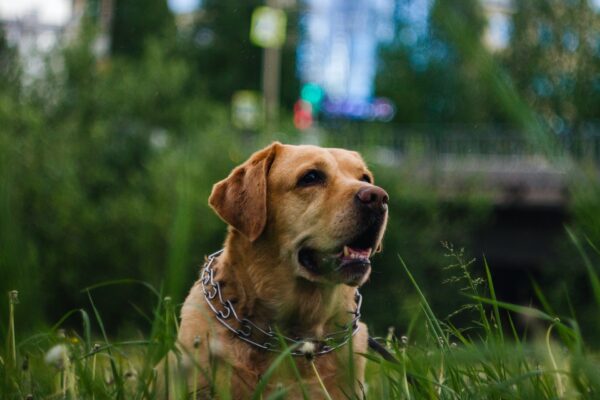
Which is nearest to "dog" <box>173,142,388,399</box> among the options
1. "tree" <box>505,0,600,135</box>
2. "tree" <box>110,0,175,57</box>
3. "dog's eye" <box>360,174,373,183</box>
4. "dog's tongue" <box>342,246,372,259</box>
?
"dog's tongue" <box>342,246,372,259</box>

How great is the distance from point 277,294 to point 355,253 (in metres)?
0.42

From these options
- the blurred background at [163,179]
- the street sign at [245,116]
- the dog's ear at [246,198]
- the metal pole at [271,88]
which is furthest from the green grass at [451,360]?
the street sign at [245,116]

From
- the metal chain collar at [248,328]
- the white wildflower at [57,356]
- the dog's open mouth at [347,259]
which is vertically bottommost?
the metal chain collar at [248,328]

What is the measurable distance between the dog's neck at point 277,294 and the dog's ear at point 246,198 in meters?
0.09

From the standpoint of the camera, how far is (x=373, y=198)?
12.7 feet

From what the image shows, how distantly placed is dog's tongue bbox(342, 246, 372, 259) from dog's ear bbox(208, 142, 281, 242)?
420 millimetres

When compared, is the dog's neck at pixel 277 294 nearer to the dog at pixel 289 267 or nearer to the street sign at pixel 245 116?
the dog at pixel 289 267

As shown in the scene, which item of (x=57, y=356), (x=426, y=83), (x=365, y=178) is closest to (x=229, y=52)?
(x=426, y=83)

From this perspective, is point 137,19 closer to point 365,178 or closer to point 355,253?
point 365,178

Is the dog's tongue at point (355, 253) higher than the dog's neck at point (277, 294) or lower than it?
higher

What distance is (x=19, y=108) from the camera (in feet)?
68.6

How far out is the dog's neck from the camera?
3803 millimetres

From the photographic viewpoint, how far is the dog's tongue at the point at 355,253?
153 inches

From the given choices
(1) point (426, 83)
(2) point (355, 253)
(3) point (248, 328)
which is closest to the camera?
(3) point (248, 328)
